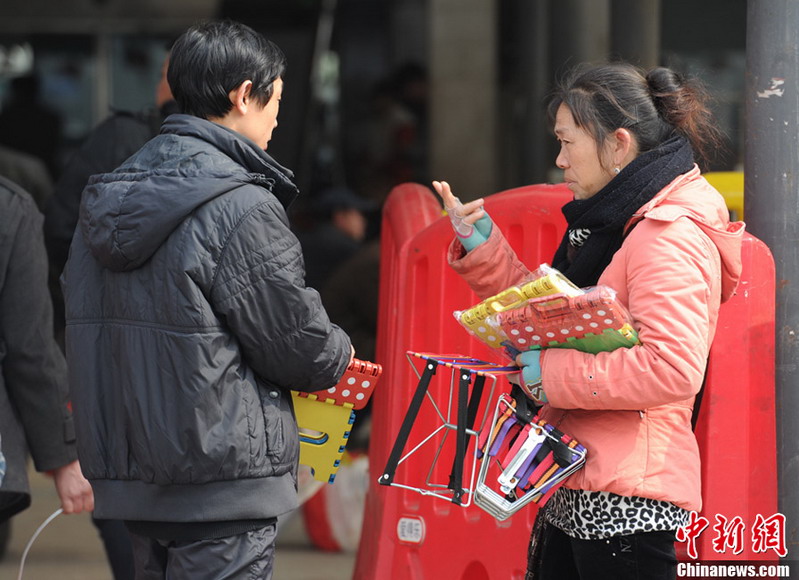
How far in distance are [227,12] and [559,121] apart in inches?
307

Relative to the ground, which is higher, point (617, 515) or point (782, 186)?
point (782, 186)

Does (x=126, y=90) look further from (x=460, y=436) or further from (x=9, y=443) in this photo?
(x=460, y=436)

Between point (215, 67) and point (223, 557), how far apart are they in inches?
42.9

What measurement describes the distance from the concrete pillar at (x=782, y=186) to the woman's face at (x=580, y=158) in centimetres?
77

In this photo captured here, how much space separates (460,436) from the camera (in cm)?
265

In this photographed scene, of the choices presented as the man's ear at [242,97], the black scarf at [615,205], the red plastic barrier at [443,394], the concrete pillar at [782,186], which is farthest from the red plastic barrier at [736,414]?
the man's ear at [242,97]

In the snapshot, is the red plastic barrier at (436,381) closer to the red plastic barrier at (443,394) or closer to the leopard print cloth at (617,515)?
the red plastic barrier at (443,394)

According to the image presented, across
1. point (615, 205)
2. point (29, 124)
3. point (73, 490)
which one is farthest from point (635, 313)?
point (29, 124)

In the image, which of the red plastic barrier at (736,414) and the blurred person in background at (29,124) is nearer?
the red plastic barrier at (736,414)

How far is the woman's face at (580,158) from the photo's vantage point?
268 centimetres

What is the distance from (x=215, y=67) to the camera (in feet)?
8.88

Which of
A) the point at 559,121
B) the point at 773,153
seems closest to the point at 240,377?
the point at 559,121

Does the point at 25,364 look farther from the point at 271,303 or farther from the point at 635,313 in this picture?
the point at 635,313

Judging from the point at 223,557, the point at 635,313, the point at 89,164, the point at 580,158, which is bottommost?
the point at 223,557
